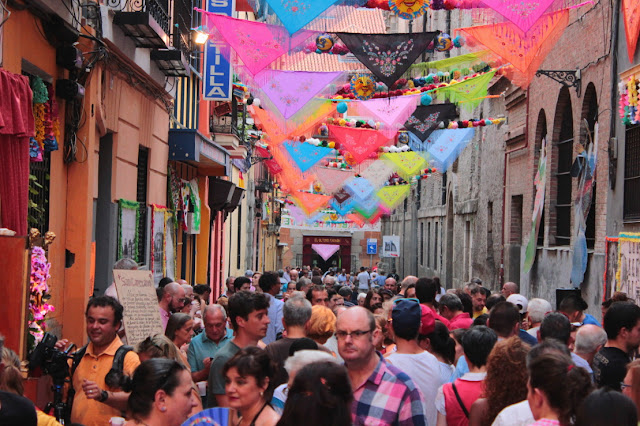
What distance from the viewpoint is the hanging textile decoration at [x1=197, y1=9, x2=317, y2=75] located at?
564 inches

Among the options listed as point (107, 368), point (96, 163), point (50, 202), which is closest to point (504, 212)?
point (96, 163)

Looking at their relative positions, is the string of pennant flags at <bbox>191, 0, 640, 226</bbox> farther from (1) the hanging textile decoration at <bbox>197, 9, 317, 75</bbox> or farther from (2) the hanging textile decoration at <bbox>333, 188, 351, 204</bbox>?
(2) the hanging textile decoration at <bbox>333, 188, 351, 204</bbox>

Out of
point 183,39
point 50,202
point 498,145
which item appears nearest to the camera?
point 50,202

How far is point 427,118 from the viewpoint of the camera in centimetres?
2097

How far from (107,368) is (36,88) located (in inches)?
172

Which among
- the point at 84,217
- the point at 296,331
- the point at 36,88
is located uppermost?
the point at 36,88

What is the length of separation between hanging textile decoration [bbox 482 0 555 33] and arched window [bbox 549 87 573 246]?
21.0 feet

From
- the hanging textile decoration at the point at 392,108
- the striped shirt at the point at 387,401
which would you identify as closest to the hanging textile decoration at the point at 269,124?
the hanging textile decoration at the point at 392,108

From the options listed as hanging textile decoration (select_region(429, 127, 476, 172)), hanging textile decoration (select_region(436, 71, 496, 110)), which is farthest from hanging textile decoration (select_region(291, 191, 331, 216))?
hanging textile decoration (select_region(436, 71, 496, 110))

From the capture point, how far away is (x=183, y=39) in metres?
17.8

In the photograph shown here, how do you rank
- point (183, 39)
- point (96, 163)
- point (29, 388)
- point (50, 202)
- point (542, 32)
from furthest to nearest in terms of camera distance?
point (183, 39)
point (542, 32)
point (96, 163)
point (50, 202)
point (29, 388)

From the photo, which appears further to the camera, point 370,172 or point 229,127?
point 370,172

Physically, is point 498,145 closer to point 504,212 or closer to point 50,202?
point 504,212

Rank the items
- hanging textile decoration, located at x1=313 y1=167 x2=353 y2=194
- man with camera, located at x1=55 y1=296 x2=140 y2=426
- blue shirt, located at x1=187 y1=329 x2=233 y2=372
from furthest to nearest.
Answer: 1. hanging textile decoration, located at x1=313 y1=167 x2=353 y2=194
2. blue shirt, located at x1=187 y1=329 x2=233 y2=372
3. man with camera, located at x1=55 y1=296 x2=140 y2=426
